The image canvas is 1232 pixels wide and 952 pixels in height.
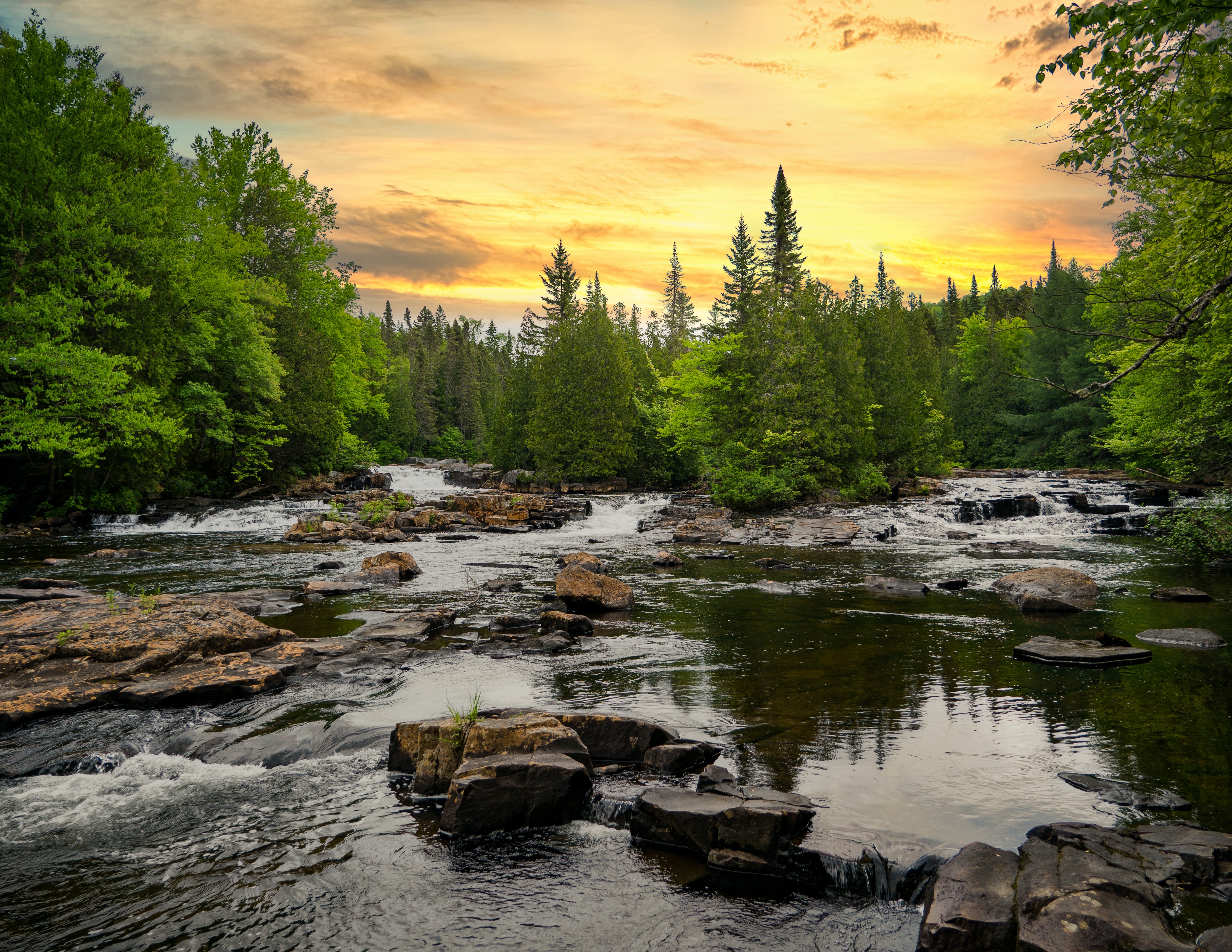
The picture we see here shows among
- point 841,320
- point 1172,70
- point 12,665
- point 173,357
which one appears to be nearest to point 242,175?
point 173,357

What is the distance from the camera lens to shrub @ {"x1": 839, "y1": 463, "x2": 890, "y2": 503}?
112ft

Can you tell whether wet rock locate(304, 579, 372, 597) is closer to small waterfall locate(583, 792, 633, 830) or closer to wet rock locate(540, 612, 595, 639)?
wet rock locate(540, 612, 595, 639)

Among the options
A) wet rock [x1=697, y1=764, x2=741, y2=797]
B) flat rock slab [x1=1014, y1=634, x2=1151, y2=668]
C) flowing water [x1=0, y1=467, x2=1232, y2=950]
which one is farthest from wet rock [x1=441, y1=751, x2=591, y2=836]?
flat rock slab [x1=1014, y1=634, x2=1151, y2=668]

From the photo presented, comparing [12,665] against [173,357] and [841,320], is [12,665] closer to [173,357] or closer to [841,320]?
[173,357]

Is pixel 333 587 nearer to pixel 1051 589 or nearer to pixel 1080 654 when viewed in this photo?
pixel 1080 654

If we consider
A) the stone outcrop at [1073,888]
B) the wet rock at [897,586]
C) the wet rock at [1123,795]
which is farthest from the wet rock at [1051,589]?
the stone outcrop at [1073,888]

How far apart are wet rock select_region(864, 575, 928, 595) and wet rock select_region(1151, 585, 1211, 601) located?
167 inches

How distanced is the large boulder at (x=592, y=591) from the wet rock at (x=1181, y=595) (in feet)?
34.7

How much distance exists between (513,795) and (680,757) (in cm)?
165

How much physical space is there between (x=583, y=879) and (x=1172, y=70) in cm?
Result: 883

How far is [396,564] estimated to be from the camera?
17.3 meters

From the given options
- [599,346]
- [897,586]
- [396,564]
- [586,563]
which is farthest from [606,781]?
[599,346]

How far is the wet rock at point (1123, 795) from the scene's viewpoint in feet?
17.0

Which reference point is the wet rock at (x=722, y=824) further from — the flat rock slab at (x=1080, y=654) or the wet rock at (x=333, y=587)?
the wet rock at (x=333, y=587)
